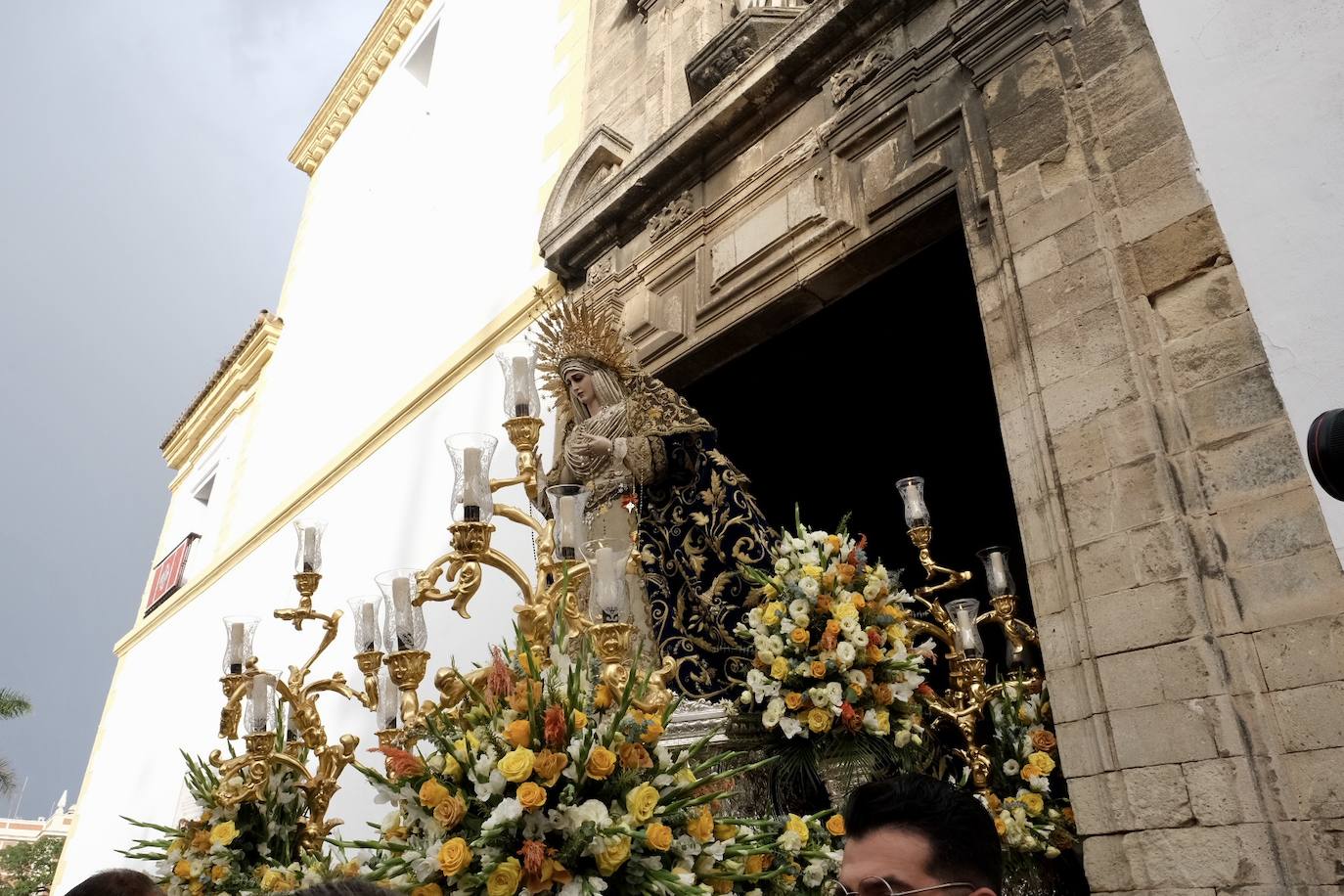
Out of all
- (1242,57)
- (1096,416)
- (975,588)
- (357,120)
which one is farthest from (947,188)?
(357,120)

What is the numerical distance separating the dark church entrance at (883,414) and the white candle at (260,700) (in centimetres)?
251

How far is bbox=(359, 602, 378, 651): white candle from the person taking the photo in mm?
3400

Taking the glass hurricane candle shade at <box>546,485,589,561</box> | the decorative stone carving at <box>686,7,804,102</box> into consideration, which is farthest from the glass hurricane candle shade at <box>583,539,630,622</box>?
the decorative stone carving at <box>686,7,804,102</box>

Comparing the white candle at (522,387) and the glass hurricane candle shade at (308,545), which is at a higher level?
the white candle at (522,387)

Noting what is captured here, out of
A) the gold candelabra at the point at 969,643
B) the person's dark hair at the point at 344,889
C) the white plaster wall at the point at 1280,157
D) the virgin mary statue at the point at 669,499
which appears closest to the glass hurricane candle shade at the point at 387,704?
the virgin mary statue at the point at 669,499

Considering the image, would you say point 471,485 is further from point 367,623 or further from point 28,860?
point 28,860

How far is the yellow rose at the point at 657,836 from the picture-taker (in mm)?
1844

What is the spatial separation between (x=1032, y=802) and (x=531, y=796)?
152 centimetres

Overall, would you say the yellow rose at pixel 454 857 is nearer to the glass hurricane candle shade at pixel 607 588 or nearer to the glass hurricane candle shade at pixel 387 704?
the glass hurricane candle shade at pixel 607 588

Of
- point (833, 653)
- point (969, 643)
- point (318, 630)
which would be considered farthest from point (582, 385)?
point (318, 630)

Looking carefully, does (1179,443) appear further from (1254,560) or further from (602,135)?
(602,135)

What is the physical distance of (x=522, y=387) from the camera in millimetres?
3451

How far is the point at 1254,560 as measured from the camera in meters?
2.31

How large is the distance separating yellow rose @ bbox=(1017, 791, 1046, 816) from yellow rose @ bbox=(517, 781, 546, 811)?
4.87 feet
